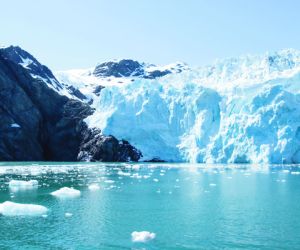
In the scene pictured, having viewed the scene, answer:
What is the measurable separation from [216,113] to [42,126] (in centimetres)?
3066

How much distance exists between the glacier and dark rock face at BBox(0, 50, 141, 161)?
245cm

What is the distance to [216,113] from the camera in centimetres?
6519

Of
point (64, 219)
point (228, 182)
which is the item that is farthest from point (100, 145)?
point (64, 219)

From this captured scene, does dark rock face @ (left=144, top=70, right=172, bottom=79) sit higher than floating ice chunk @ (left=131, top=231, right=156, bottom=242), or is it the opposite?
dark rock face @ (left=144, top=70, right=172, bottom=79)

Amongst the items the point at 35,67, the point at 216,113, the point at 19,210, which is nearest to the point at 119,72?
the point at 35,67

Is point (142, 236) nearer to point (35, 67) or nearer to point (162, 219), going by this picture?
point (162, 219)

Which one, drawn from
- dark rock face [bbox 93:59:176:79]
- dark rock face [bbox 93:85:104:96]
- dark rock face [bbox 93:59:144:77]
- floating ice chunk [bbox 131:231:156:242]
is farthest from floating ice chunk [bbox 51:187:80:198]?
dark rock face [bbox 93:59:144:77]

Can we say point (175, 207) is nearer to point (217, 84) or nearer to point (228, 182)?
point (228, 182)

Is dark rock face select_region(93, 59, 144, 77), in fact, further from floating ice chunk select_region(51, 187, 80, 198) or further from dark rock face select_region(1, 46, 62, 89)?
floating ice chunk select_region(51, 187, 80, 198)

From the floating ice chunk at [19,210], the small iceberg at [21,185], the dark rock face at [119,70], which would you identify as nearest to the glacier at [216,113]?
the dark rock face at [119,70]

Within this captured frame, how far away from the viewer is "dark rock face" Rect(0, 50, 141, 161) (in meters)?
70.1

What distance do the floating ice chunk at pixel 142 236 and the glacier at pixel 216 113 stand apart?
147ft

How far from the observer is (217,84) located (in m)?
70.6

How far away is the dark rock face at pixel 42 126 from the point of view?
230 feet
